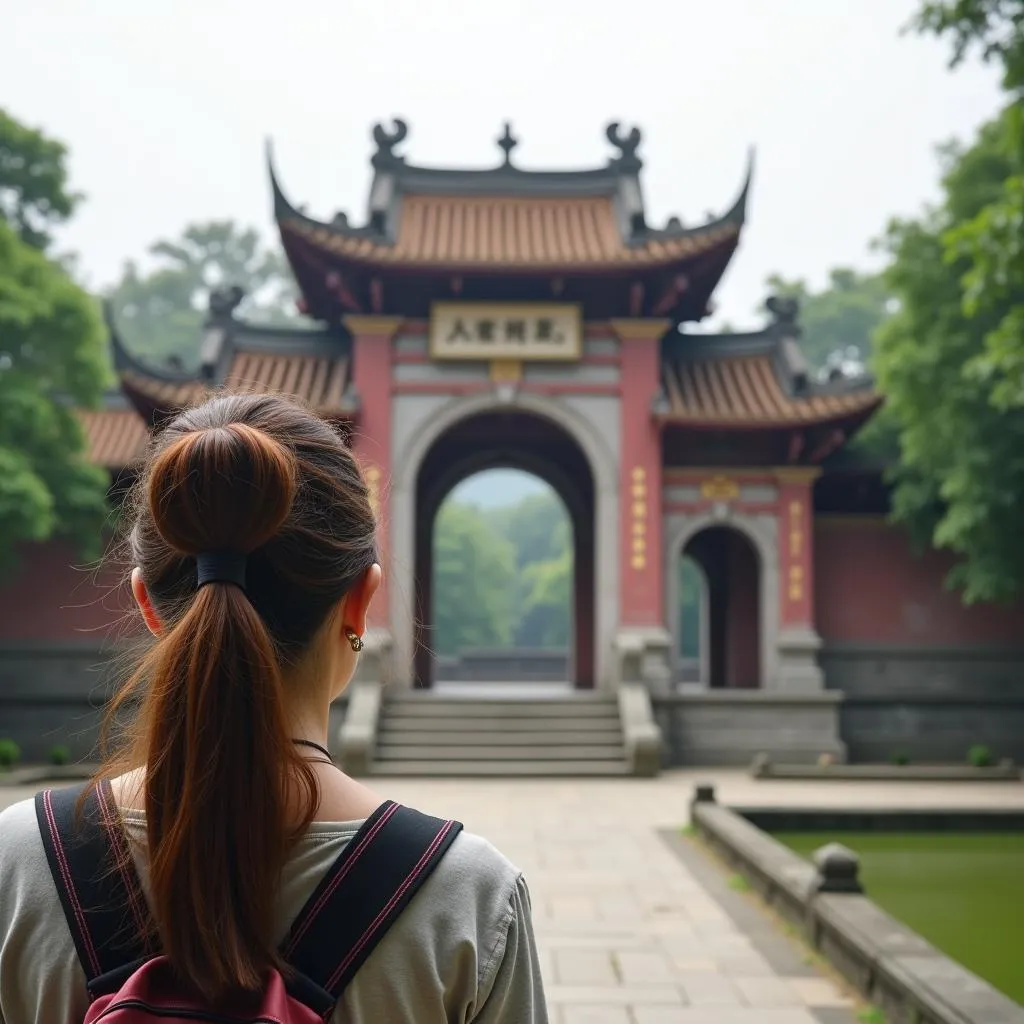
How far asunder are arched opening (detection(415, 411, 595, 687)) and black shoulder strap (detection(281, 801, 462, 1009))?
15.8 inches

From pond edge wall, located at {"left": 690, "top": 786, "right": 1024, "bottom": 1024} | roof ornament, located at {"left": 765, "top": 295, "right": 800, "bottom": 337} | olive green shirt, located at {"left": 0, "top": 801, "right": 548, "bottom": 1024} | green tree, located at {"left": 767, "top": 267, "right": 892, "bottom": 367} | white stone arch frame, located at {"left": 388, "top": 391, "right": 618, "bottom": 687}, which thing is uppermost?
green tree, located at {"left": 767, "top": 267, "right": 892, "bottom": 367}

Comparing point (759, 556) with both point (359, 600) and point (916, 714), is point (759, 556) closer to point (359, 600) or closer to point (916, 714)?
point (916, 714)

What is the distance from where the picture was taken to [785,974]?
4.55m

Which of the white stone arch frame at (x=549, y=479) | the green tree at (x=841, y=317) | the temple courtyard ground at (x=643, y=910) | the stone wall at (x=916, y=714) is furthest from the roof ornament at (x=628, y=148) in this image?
the green tree at (x=841, y=317)

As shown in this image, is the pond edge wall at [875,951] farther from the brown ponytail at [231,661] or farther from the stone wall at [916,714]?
the stone wall at [916,714]

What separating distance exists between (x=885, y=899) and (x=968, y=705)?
28.1ft

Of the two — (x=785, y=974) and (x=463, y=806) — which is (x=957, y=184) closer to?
(x=463, y=806)

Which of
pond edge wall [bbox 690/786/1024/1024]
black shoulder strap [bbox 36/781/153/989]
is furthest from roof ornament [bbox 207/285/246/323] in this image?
black shoulder strap [bbox 36/781/153/989]

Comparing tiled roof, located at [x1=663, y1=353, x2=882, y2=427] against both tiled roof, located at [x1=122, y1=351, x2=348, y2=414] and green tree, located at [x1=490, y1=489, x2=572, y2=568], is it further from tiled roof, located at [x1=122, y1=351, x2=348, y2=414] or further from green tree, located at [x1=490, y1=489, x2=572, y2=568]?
green tree, located at [x1=490, y1=489, x2=572, y2=568]

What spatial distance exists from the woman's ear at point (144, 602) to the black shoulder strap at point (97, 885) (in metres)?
0.22

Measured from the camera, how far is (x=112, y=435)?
15.5 m

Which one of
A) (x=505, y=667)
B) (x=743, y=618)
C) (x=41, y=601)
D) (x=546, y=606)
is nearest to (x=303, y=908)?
(x=41, y=601)

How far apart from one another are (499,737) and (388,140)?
847 cm

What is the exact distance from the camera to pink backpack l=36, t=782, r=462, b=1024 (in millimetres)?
1031
